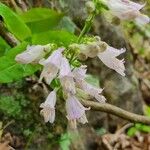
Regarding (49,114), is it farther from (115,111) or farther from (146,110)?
(146,110)

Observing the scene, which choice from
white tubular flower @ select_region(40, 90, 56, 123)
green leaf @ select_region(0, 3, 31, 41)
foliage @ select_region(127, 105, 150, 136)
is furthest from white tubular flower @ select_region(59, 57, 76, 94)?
foliage @ select_region(127, 105, 150, 136)

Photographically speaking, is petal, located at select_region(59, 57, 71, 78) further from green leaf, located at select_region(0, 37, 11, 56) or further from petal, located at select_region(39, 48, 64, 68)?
green leaf, located at select_region(0, 37, 11, 56)

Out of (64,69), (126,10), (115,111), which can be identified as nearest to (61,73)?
(64,69)

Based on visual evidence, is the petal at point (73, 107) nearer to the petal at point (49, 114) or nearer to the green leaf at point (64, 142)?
the petal at point (49, 114)

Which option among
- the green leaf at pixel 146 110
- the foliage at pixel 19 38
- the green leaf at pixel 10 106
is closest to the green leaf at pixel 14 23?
the foliage at pixel 19 38

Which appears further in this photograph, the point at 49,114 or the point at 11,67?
the point at 11,67

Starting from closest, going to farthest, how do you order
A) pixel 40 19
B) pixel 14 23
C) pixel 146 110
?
pixel 14 23, pixel 40 19, pixel 146 110
